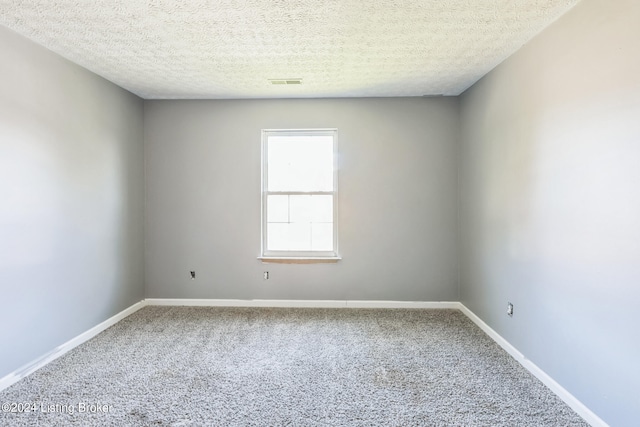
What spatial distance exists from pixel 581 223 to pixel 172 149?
152 inches

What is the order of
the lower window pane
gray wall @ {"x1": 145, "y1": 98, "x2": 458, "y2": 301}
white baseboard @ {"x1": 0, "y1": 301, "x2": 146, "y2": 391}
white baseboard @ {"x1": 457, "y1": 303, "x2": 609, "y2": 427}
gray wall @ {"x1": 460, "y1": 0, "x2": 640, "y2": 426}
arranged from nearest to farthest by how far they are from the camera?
gray wall @ {"x1": 460, "y1": 0, "x2": 640, "y2": 426}
white baseboard @ {"x1": 457, "y1": 303, "x2": 609, "y2": 427}
white baseboard @ {"x1": 0, "y1": 301, "x2": 146, "y2": 391}
gray wall @ {"x1": 145, "y1": 98, "x2": 458, "y2": 301}
the lower window pane

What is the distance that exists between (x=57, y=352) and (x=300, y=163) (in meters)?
2.81

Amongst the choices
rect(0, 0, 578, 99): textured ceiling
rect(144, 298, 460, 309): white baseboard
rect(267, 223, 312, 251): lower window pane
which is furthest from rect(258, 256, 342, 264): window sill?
rect(0, 0, 578, 99): textured ceiling

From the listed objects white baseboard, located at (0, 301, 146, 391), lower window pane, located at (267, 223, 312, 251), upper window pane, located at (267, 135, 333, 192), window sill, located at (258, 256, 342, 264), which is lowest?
white baseboard, located at (0, 301, 146, 391)

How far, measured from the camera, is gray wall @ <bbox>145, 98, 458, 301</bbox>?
3.70m

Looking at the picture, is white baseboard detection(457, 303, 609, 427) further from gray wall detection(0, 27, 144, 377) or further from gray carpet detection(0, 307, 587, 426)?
gray wall detection(0, 27, 144, 377)

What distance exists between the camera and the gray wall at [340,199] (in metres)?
3.70

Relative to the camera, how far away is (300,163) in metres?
3.80

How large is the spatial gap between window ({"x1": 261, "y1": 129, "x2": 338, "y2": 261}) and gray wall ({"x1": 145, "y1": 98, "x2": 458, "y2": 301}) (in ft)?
0.36

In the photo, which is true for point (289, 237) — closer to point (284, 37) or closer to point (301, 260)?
point (301, 260)

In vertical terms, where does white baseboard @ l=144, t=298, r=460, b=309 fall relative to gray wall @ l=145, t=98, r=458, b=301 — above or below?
below

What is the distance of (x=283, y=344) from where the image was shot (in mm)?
2799

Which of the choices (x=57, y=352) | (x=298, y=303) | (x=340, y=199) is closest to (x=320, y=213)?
(x=340, y=199)

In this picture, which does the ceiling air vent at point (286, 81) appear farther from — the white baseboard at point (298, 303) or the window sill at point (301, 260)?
the white baseboard at point (298, 303)
